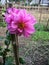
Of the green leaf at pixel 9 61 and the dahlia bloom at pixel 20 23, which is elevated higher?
the dahlia bloom at pixel 20 23

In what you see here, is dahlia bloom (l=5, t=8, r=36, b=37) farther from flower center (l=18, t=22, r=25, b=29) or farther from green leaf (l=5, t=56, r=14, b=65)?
green leaf (l=5, t=56, r=14, b=65)

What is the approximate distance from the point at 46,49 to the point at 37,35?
191 cm

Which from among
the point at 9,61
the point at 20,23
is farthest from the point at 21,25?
the point at 9,61

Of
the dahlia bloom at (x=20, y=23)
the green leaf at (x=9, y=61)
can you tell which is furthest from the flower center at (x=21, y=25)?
→ the green leaf at (x=9, y=61)

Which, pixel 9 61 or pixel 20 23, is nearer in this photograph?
pixel 20 23

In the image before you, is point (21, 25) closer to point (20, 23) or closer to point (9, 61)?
point (20, 23)

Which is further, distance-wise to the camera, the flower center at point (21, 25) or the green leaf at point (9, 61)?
the green leaf at point (9, 61)

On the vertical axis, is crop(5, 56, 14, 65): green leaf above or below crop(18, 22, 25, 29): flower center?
below

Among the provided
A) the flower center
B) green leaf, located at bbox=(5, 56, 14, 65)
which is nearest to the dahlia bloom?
the flower center

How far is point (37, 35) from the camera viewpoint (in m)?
5.64

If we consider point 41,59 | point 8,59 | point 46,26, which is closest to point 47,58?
point 41,59

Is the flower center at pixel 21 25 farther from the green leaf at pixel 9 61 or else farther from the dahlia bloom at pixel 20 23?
the green leaf at pixel 9 61

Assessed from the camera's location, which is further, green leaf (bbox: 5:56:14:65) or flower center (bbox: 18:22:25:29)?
green leaf (bbox: 5:56:14:65)

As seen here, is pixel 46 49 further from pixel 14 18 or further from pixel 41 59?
pixel 14 18
